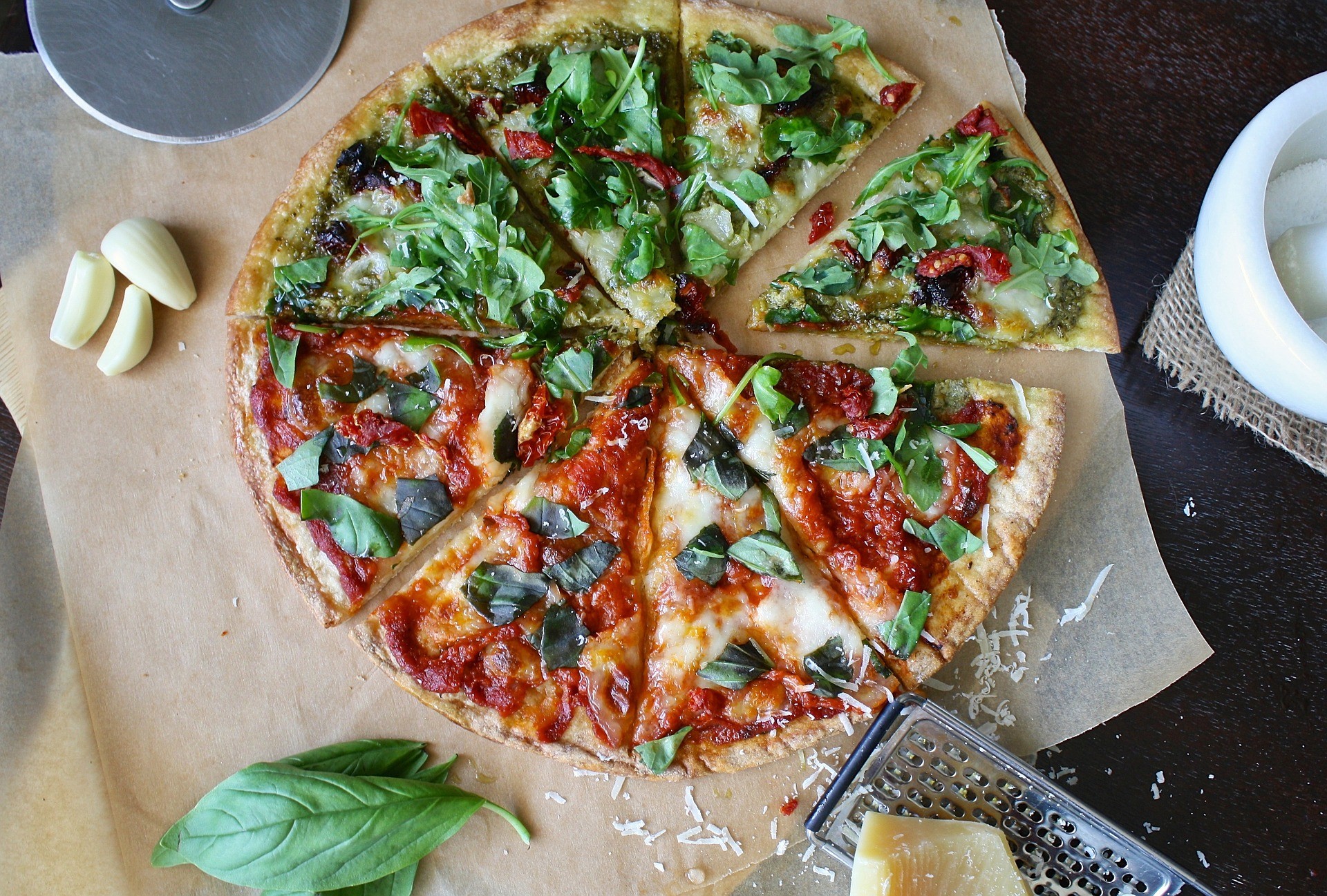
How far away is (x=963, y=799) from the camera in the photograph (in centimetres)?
379

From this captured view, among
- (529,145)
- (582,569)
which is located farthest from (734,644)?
(529,145)

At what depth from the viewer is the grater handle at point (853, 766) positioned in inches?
146

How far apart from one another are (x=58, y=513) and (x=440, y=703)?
1972 millimetres

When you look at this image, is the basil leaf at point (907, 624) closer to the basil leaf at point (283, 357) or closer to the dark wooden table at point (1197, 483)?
the dark wooden table at point (1197, 483)

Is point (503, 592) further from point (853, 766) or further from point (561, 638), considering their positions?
point (853, 766)

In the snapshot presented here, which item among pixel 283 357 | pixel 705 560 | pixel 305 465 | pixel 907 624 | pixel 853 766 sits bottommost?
pixel 853 766

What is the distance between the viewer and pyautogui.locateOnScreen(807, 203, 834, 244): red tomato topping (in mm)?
4289

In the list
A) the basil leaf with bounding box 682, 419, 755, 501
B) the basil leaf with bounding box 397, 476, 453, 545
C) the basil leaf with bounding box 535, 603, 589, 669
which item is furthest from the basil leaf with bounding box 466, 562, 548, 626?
the basil leaf with bounding box 682, 419, 755, 501

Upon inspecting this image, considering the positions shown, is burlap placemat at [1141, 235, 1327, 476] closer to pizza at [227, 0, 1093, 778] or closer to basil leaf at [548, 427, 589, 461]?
pizza at [227, 0, 1093, 778]

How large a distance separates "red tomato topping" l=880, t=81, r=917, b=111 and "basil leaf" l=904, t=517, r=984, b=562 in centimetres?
199

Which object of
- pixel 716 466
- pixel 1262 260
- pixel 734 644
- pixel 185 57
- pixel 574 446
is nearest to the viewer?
pixel 1262 260

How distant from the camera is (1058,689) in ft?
13.5

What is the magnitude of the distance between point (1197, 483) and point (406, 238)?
3943 mm

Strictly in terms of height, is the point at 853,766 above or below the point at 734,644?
below
